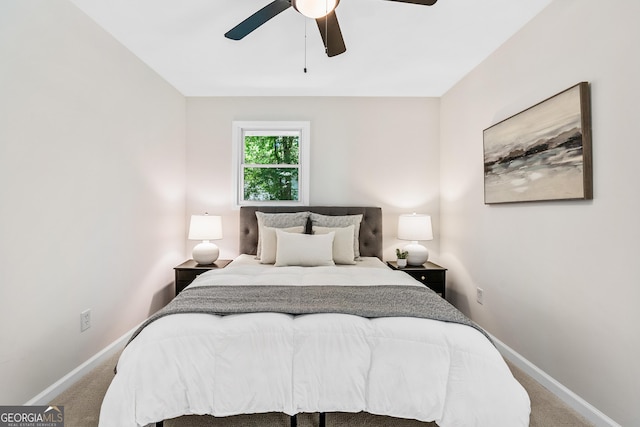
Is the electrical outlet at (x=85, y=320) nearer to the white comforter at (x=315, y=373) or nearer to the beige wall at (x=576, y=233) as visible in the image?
the white comforter at (x=315, y=373)

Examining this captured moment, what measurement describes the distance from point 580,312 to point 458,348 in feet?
3.17

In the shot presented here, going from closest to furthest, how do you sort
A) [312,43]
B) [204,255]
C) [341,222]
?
[312,43] → [204,255] → [341,222]

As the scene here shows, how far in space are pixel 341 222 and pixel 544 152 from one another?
1.78 m

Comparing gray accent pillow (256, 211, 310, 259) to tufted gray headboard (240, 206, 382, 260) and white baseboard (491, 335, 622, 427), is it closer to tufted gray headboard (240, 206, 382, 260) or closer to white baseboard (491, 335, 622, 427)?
tufted gray headboard (240, 206, 382, 260)

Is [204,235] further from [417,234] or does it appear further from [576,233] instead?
[576,233]

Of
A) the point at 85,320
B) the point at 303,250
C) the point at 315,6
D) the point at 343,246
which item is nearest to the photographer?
the point at 315,6

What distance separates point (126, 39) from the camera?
2.31 meters

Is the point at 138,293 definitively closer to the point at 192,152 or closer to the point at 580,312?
the point at 192,152

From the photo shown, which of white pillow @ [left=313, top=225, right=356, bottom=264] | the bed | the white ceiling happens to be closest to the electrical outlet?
the bed

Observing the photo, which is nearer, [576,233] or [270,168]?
[576,233]

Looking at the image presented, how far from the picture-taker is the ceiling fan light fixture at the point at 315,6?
1497 millimetres

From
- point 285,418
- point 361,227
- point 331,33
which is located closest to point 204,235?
point 361,227

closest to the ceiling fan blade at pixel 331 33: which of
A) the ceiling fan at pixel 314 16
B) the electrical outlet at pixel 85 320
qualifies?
the ceiling fan at pixel 314 16

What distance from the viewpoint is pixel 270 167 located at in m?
3.60
